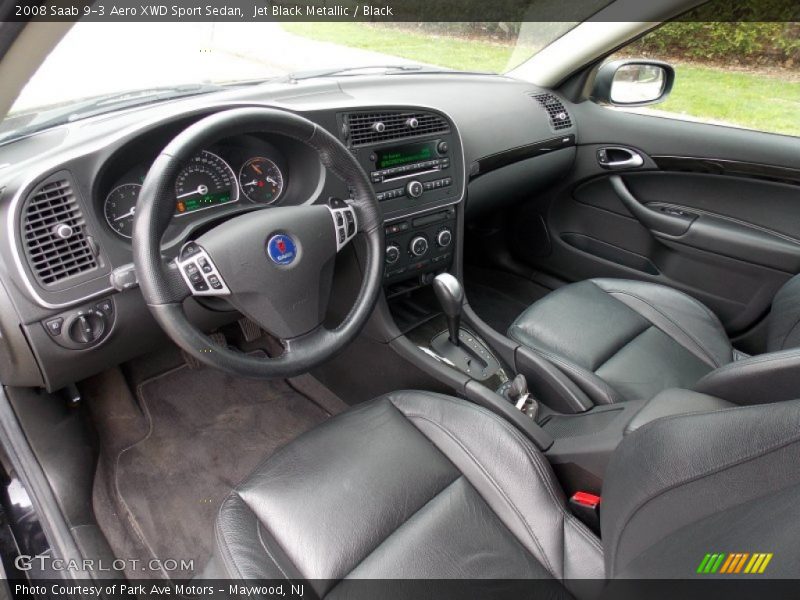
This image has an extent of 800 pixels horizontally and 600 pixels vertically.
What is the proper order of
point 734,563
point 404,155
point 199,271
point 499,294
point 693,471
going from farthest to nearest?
point 499,294 < point 404,155 < point 199,271 < point 693,471 < point 734,563

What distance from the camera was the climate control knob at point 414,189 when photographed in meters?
1.75

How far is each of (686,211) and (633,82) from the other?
0.56 m

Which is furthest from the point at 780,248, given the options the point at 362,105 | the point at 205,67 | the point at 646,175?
the point at 205,67

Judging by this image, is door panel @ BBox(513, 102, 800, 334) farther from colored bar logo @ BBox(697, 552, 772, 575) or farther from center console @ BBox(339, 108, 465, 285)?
colored bar logo @ BBox(697, 552, 772, 575)

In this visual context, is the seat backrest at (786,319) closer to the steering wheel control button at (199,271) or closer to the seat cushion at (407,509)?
the seat cushion at (407,509)

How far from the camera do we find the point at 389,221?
1.73 m

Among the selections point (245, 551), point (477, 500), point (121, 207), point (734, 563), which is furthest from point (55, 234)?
point (734, 563)

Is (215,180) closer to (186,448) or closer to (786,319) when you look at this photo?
(186,448)

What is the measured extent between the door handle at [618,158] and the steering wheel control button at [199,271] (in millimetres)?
1801

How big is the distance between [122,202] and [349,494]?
796 millimetres

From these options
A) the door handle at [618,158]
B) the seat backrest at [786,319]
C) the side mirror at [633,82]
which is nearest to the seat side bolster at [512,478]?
the seat backrest at [786,319]

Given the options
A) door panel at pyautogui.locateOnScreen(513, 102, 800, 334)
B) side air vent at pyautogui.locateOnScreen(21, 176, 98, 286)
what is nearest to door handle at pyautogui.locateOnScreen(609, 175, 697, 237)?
door panel at pyautogui.locateOnScreen(513, 102, 800, 334)

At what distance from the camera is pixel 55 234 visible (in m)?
1.17

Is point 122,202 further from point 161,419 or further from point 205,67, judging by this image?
point 161,419
